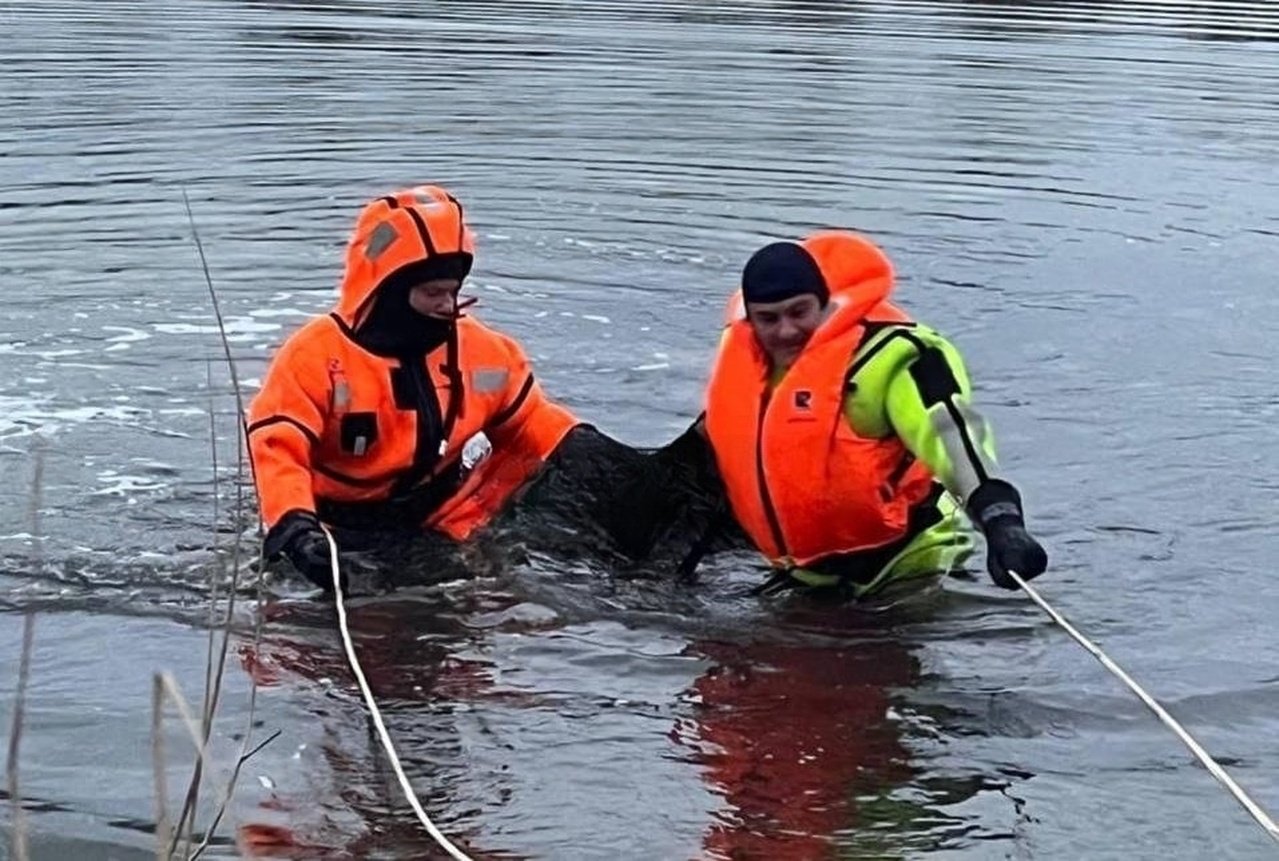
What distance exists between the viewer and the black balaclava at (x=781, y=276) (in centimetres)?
634

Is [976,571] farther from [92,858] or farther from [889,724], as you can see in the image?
[92,858]

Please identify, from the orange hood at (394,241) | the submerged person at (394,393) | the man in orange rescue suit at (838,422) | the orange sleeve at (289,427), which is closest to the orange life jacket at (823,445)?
the man in orange rescue suit at (838,422)

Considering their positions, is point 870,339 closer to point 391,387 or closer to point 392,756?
point 391,387

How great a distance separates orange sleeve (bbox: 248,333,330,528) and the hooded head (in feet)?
0.78

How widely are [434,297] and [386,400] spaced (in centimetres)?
39

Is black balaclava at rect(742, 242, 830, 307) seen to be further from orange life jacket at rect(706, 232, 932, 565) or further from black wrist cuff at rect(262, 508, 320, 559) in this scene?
black wrist cuff at rect(262, 508, 320, 559)

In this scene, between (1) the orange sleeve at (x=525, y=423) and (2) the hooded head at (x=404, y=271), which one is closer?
(2) the hooded head at (x=404, y=271)

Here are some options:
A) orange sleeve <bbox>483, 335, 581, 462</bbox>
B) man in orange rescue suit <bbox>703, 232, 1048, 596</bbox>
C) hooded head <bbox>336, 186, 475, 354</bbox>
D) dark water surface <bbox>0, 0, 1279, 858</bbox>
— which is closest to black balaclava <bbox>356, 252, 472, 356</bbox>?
hooded head <bbox>336, 186, 475, 354</bbox>

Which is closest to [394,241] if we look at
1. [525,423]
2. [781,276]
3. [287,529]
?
[525,423]

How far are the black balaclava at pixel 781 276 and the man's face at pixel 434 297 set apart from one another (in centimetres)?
101

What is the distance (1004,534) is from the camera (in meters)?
5.53

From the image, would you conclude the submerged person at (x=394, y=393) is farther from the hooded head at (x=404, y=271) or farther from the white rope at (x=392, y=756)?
the white rope at (x=392, y=756)

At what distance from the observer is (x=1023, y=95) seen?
72.4 feet

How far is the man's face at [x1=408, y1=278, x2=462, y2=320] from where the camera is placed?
6.64 metres
